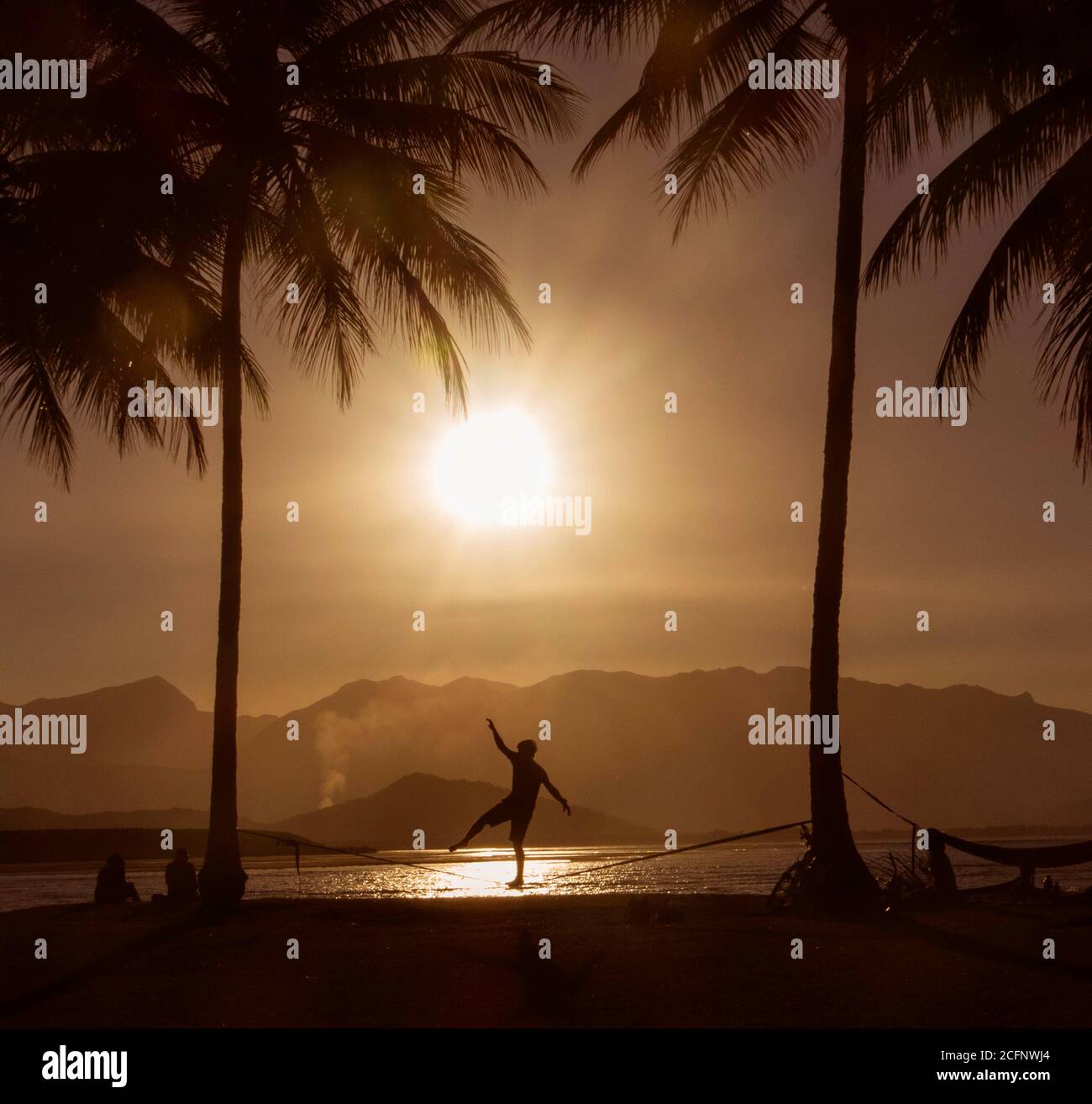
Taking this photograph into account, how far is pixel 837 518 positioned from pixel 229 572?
785cm

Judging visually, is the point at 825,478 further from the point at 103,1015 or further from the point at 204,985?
the point at 103,1015

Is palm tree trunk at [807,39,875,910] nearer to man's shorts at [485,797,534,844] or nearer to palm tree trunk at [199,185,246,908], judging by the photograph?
man's shorts at [485,797,534,844]

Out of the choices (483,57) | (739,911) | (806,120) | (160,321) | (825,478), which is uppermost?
(483,57)

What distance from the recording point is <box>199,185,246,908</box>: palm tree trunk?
17641 mm

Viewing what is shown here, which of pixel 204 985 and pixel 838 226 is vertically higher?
pixel 838 226

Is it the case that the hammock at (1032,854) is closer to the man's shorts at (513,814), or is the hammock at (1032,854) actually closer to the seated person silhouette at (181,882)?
the man's shorts at (513,814)

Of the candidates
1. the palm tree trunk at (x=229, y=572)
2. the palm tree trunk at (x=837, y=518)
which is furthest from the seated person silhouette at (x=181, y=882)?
the palm tree trunk at (x=837, y=518)

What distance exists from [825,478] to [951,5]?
5.52 meters

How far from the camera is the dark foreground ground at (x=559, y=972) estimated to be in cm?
941

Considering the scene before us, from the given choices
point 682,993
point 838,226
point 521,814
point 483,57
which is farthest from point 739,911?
point 483,57

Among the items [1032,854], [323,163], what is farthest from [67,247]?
[1032,854]

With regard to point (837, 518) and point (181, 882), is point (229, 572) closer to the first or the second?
point (181, 882)

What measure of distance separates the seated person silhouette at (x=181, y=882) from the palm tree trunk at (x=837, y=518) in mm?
8794

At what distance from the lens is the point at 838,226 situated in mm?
17234
